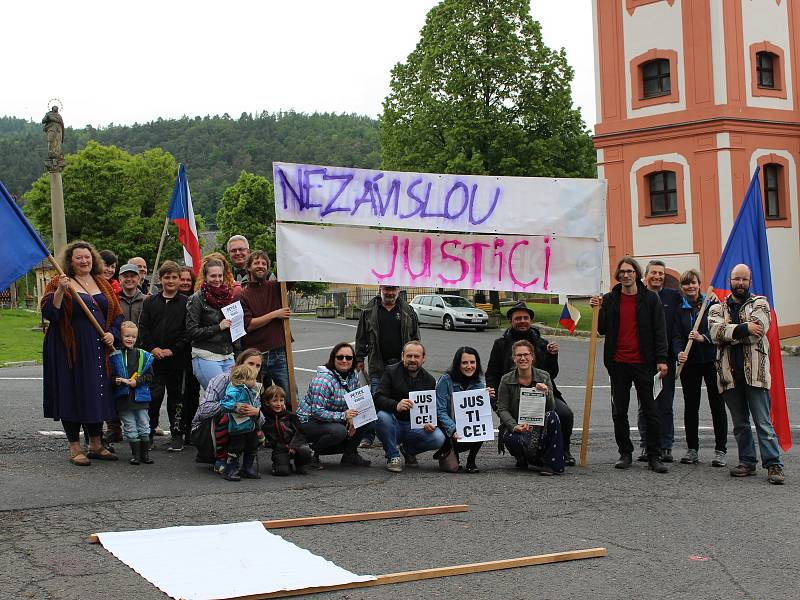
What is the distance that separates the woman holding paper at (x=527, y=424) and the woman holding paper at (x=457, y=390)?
0.24m

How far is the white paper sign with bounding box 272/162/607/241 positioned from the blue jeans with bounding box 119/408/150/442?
2405 mm

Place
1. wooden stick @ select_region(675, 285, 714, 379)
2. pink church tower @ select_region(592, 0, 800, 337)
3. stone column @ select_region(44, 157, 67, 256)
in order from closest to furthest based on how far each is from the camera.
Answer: wooden stick @ select_region(675, 285, 714, 379), stone column @ select_region(44, 157, 67, 256), pink church tower @ select_region(592, 0, 800, 337)

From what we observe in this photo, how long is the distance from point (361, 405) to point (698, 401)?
12.0 ft

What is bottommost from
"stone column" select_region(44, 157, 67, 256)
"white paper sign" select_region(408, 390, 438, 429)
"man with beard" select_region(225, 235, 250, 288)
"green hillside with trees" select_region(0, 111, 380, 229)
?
"white paper sign" select_region(408, 390, 438, 429)

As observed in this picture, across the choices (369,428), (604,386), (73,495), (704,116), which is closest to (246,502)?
(73,495)

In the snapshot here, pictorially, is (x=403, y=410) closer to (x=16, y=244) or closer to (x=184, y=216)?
(x=16, y=244)

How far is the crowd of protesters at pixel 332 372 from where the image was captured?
9.45m

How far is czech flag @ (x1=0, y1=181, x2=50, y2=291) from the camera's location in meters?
8.83

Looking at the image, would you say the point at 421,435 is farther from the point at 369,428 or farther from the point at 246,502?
the point at 246,502

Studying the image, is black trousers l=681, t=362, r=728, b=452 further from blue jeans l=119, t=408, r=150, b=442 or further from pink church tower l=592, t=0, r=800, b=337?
pink church tower l=592, t=0, r=800, b=337

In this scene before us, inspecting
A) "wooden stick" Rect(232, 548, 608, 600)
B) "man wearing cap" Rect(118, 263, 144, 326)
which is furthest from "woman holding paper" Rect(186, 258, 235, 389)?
"wooden stick" Rect(232, 548, 608, 600)

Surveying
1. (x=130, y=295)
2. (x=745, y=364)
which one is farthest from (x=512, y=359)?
→ (x=130, y=295)

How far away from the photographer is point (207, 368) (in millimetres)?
9977

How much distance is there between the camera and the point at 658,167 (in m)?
35.2
